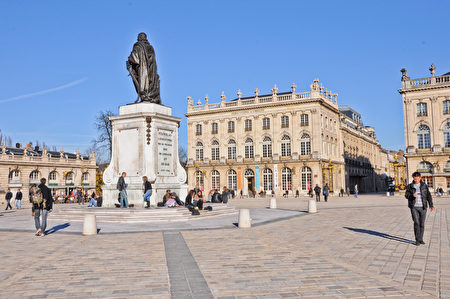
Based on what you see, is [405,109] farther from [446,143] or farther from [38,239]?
[38,239]

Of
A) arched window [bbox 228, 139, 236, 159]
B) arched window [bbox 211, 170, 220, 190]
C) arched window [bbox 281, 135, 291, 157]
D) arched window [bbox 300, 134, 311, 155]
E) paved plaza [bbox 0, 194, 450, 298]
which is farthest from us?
arched window [bbox 211, 170, 220, 190]

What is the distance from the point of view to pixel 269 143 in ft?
211

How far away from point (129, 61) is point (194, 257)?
12.4 meters

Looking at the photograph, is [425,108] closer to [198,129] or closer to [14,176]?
[198,129]

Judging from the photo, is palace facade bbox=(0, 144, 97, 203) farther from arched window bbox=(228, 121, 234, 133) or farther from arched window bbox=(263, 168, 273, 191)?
arched window bbox=(263, 168, 273, 191)

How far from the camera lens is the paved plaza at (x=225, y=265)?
578 centimetres

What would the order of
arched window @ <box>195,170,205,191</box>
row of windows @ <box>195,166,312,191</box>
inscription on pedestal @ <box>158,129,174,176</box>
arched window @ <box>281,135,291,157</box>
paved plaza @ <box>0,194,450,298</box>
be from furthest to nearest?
arched window @ <box>195,170,205,191</box>
arched window @ <box>281,135,291,157</box>
row of windows @ <box>195,166,312,191</box>
inscription on pedestal @ <box>158,129,174,176</box>
paved plaza @ <box>0,194,450,298</box>

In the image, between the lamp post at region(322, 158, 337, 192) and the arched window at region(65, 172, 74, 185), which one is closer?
the lamp post at region(322, 158, 337, 192)

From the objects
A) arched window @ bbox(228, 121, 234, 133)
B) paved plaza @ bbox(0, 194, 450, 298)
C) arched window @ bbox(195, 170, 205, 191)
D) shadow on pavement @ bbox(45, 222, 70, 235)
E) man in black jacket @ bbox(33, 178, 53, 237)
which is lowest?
paved plaza @ bbox(0, 194, 450, 298)

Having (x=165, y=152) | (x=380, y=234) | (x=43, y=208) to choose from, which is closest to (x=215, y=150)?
(x=165, y=152)

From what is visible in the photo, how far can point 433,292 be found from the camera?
5621 millimetres

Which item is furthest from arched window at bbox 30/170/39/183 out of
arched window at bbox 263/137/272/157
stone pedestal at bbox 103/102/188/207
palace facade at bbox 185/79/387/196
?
stone pedestal at bbox 103/102/188/207

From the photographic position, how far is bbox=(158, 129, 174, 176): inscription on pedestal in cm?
1758

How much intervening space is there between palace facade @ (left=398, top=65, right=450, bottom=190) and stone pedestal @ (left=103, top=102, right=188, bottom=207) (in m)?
44.5
